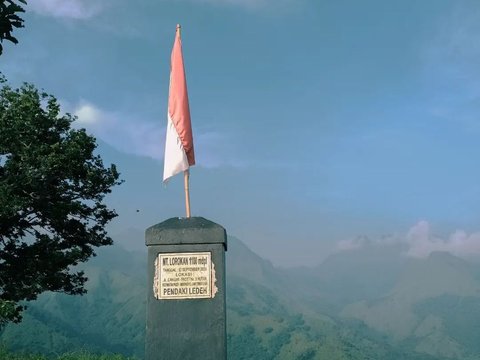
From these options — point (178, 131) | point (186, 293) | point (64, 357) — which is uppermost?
point (178, 131)

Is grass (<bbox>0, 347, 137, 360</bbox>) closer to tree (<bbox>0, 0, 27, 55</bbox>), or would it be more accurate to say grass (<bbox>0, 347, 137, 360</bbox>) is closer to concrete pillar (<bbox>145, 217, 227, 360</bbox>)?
concrete pillar (<bbox>145, 217, 227, 360</bbox>)

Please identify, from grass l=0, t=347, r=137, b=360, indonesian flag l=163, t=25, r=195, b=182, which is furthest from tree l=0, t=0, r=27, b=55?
grass l=0, t=347, r=137, b=360

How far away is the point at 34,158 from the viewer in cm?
2089

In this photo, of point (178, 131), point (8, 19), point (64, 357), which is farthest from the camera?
point (64, 357)

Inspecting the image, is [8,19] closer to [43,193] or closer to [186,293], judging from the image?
[186,293]

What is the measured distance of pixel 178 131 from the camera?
1142 cm

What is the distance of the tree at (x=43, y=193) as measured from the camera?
20906 millimetres

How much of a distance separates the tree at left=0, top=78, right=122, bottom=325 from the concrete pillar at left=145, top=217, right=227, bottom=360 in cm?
1113

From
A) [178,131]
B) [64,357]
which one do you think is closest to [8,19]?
[178,131]

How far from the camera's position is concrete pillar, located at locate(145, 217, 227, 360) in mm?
10156

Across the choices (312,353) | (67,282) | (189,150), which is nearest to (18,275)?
(67,282)

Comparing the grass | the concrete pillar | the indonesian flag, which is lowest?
the grass

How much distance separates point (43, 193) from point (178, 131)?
39.6 feet

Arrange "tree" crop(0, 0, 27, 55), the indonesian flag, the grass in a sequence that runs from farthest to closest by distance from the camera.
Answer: the grass < the indonesian flag < "tree" crop(0, 0, 27, 55)
